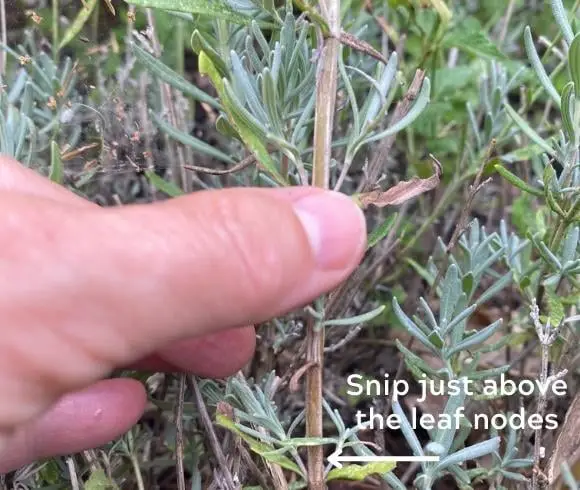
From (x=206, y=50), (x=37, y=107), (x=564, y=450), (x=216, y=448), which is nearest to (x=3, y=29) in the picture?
(x=37, y=107)

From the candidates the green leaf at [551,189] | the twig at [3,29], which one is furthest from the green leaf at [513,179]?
the twig at [3,29]

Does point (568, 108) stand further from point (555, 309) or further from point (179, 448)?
point (179, 448)

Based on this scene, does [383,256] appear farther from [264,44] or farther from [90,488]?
[90,488]

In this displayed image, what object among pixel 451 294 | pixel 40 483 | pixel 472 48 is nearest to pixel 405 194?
pixel 451 294

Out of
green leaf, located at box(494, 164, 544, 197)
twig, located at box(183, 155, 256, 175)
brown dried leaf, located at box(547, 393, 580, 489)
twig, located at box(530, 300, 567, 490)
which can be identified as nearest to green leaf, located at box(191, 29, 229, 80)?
twig, located at box(183, 155, 256, 175)

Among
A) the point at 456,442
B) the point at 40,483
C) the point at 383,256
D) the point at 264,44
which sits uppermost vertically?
the point at 264,44

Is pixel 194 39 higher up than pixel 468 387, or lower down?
higher up

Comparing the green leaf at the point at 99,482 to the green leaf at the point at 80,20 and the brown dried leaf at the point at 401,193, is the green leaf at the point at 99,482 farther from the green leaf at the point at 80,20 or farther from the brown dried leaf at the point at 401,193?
the green leaf at the point at 80,20
